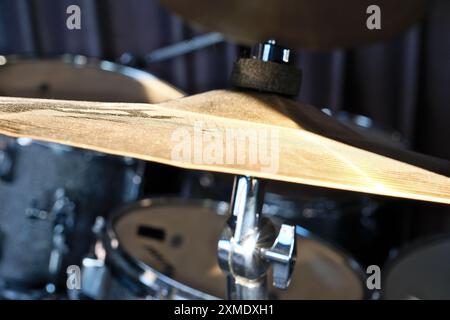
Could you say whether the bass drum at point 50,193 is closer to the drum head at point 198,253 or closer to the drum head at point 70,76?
the drum head at point 70,76

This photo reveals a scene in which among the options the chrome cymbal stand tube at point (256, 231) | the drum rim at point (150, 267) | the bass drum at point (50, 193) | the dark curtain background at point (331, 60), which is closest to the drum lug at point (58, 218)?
the bass drum at point (50, 193)

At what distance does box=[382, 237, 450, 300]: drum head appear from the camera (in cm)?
73

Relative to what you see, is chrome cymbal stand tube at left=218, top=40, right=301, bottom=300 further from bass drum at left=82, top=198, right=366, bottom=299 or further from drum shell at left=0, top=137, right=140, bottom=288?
drum shell at left=0, top=137, right=140, bottom=288

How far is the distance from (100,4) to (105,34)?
0.34 ft

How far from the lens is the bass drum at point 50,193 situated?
42.6 inches

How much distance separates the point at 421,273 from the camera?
2.57ft

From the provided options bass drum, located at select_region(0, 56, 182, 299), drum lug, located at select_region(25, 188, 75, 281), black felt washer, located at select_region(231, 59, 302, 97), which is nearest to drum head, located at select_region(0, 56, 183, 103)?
bass drum, located at select_region(0, 56, 182, 299)

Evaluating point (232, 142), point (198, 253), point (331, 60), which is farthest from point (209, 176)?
point (232, 142)

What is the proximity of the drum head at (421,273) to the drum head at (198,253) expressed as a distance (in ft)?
0.19

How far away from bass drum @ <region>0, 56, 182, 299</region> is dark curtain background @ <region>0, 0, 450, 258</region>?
390 millimetres

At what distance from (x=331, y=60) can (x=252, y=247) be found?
1.14 meters

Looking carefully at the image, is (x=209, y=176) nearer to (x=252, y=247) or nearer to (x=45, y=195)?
(x=45, y=195)

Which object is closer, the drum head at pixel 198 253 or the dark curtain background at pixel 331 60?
the drum head at pixel 198 253

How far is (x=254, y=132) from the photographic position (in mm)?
371
